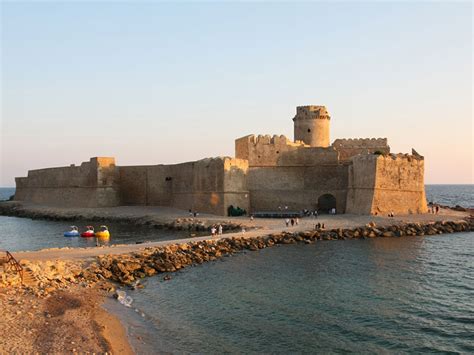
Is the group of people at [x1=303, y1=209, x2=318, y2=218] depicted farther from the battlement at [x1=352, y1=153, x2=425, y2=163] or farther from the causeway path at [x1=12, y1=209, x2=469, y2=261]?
the battlement at [x1=352, y1=153, x2=425, y2=163]

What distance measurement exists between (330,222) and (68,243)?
55.0 ft

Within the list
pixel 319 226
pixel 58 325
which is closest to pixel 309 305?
pixel 58 325

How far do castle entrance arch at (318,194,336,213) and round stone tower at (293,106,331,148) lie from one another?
5820mm

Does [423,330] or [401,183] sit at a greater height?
[401,183]

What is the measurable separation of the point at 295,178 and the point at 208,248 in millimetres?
15938

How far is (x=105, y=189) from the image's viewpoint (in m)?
44.7

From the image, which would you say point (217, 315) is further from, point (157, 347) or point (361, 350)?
point (361, 350)

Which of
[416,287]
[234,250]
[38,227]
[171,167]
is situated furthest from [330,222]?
[38,227]

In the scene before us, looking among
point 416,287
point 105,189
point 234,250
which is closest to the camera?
point 416,287

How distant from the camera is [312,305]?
1441 centimetres

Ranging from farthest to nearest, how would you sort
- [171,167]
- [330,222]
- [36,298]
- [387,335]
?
[171,167]
[330,222]
[36,298]
[387,335]


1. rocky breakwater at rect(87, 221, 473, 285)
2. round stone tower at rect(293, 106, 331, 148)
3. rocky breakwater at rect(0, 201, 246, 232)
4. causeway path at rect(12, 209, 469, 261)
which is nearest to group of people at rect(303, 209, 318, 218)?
causeway path at rect(12, 209, 469, 261)

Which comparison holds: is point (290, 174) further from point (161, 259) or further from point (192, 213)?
point (161, 259)

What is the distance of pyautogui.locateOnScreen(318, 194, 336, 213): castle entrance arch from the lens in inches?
1495
